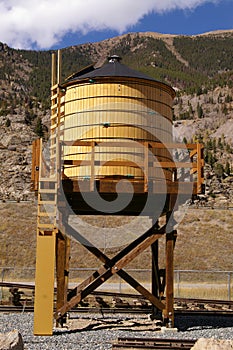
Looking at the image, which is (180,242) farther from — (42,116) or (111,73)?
(42,116)

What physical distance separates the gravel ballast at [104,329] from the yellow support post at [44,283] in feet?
1.32

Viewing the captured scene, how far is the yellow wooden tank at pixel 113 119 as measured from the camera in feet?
44.4

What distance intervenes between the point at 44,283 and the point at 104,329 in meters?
2.20

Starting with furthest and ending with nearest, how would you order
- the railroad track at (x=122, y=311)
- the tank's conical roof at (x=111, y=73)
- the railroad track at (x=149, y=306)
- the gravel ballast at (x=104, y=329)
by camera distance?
the railroad track at (x=149, y=306), the railroad track at (x=122, y=311), the tank's conical roof at (x=111, y=73), the gravel ballast at (x=104, y=329)

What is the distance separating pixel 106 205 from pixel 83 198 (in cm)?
71

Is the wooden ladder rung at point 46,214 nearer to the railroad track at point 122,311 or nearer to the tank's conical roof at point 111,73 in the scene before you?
the tank's conical roof at point 111,73

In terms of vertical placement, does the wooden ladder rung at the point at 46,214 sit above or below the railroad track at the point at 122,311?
above

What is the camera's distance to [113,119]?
44.6ft

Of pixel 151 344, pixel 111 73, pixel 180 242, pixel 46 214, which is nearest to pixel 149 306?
pixel 46 214

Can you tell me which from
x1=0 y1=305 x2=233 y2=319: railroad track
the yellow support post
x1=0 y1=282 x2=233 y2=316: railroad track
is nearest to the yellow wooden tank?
the yellow support post

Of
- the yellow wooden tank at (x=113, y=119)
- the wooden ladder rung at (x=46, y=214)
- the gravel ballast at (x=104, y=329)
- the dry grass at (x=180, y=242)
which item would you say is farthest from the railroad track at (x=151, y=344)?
the dry grass at (x=180, y=242)

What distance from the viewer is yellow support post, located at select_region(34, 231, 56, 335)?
12.7m

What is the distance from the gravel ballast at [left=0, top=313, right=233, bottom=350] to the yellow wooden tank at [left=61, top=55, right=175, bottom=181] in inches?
149

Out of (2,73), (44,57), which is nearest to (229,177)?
(2,73)
